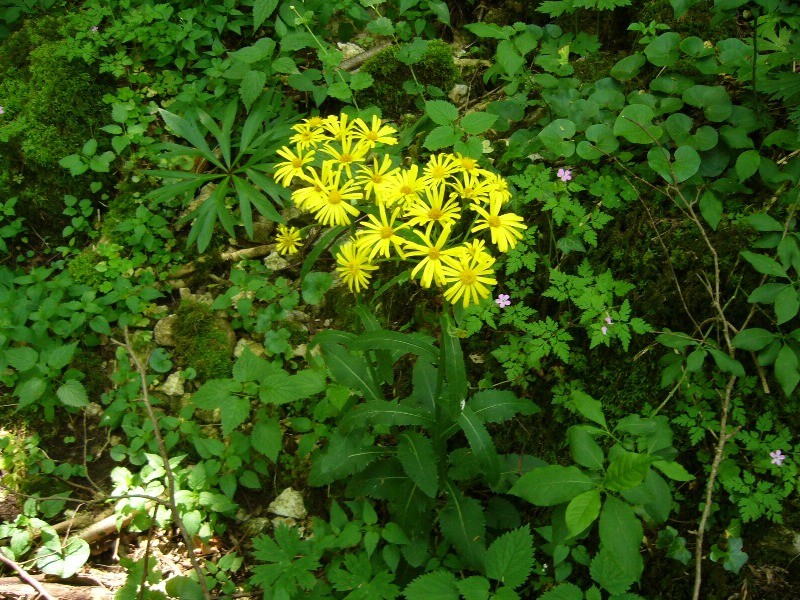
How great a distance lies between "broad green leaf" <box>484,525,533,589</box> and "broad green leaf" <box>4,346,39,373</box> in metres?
2.40

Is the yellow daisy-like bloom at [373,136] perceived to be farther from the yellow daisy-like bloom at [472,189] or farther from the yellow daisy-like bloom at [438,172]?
the yellow daisy-like bloom at [472,189]

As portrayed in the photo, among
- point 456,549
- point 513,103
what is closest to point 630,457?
point 456,549

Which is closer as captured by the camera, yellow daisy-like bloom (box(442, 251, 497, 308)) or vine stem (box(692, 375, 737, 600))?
yellow daisy-like bloom (box(442, 251, 497, 308))

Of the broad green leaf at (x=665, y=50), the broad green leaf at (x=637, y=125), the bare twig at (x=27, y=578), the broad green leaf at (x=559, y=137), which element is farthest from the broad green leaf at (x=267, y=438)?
the broad green leaf at (x=665, y=50)

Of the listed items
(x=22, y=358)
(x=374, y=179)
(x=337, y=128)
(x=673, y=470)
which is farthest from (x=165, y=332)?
(x=673, y=470)

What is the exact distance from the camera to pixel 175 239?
3414mm

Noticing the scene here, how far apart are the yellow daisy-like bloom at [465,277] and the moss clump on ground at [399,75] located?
216cm

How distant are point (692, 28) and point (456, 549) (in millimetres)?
2874

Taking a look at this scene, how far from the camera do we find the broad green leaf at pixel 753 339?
2242 millimetres

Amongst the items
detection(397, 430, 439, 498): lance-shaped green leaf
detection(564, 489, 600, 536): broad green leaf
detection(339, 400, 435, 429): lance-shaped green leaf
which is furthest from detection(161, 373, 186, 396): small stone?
detection(564, 489, 600, 536): broad green leaf

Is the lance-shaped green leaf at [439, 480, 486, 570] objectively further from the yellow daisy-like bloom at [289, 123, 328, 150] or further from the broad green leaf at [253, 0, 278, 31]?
the broad green leaf at [253, 0, 278, 31]

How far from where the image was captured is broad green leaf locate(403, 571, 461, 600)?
2002 millimetres

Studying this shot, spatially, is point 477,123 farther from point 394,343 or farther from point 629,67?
point 394,343

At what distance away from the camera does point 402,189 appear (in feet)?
5.79
